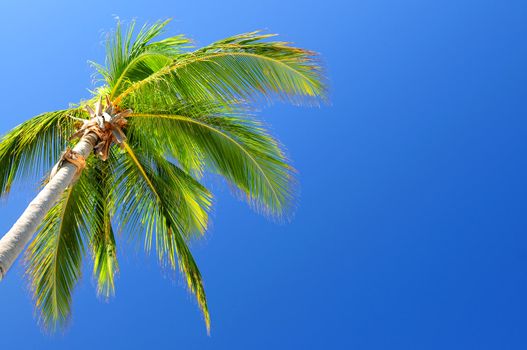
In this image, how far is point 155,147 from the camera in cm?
923

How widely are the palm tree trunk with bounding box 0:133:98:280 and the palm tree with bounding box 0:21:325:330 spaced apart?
6 centimetres

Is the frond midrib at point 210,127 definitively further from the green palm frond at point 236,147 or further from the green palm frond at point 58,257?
the green palm frond at point 58,257

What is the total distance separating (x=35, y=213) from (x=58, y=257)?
183cm

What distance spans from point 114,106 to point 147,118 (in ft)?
1.86

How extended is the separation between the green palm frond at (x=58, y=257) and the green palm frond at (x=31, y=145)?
697 millimetres

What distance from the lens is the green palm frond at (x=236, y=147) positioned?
28.1 feet

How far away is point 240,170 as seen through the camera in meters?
8.88

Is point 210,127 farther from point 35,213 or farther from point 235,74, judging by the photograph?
point 35,213

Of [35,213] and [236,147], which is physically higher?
[236,147]

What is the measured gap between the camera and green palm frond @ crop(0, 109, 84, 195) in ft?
28.2

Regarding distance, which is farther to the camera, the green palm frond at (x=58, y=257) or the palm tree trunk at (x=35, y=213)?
the green palm frond at (x=58, y=257)

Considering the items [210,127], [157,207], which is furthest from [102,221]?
[210,127]

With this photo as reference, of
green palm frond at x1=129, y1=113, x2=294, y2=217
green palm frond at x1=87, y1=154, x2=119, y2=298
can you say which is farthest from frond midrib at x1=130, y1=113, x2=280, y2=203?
green palm frond at x1=87, y1=154, x2=119, y2=298

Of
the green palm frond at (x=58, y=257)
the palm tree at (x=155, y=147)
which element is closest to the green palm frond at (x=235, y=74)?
the palm tree at (x=155, y=147)
